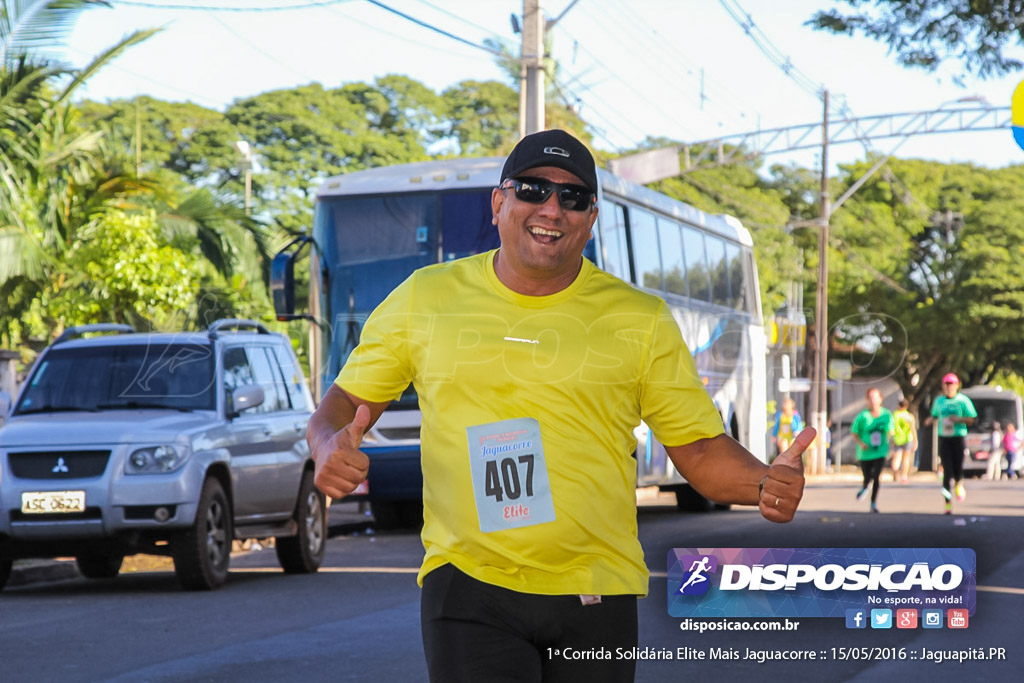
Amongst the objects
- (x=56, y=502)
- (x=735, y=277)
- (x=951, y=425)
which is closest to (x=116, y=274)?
(x=56, y=502)

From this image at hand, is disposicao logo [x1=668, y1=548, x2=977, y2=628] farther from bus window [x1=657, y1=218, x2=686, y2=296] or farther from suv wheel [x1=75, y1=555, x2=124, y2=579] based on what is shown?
bus window [x1=657, y1=218, x2=686, y2=296]

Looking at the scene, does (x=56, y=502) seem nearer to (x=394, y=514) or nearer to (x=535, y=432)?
(x=535, y=432)

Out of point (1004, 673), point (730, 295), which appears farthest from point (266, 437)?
point (730, 295)

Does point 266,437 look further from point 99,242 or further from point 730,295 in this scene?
point 730,295

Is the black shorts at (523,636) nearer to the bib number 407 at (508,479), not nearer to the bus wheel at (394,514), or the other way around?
the bib number 407 at (508,479)

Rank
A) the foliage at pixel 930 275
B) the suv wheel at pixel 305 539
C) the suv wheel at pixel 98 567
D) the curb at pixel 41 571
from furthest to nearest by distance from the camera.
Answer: the foliage at pixel 930 275
the suv wheel at pixel 98 567
the suv wheel at pixel 305 539
the curb at pixel 41 571

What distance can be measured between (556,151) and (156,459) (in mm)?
7983

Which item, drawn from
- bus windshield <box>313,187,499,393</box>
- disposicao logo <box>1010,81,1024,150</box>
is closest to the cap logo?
disposicao logo <box>1010,81,1024,150</box>

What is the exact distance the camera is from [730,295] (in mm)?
22078

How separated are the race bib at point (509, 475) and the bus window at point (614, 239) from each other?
13.3 m

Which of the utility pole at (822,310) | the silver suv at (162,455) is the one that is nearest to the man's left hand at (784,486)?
the silver suv at (162,455)

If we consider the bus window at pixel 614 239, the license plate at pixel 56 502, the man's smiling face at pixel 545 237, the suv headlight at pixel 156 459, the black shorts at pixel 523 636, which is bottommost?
the license plate at pixel 56 502

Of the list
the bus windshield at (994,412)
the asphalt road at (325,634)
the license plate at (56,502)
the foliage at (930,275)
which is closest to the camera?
the asphalt road at (325,634)

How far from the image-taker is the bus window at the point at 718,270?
21266 millimetres
